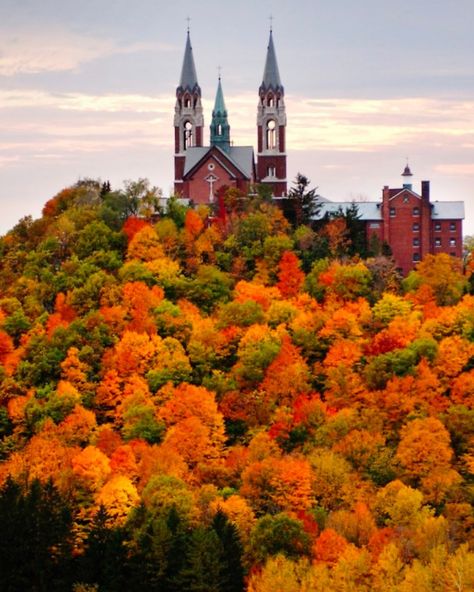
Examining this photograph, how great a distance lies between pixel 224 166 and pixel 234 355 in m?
22.4

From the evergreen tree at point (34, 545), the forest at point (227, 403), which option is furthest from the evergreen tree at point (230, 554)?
the evergreen tree at point (34, 545)

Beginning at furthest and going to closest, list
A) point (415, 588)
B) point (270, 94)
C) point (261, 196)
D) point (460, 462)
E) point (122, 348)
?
1. point (270, 94)
2. point (261, 196)
3. point (122, 348)
4. point (460, 462)
5. point (415, 588)

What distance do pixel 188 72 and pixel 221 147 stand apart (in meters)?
8.83

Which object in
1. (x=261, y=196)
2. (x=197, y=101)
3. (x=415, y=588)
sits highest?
(x=197, y=101)

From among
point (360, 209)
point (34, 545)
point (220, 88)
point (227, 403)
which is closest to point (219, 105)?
point (220, 88)

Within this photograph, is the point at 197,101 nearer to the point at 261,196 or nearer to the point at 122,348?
the point at 261,196

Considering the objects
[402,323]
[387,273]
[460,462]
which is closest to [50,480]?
[460,462]

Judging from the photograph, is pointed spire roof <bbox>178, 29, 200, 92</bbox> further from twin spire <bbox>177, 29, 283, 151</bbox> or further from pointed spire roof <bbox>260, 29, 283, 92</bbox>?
pointed spire roof <bbox>260, 29, 283, 92</bbox>

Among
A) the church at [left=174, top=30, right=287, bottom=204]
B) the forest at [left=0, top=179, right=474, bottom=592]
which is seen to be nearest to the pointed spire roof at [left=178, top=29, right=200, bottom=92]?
the church at [left=174, top=30, right=287, bottom=204]

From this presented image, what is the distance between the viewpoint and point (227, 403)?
3282 inches

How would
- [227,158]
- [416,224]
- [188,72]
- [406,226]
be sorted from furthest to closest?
[188,72], [227,158], [416,224], [406,226]

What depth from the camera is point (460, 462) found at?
76.4m

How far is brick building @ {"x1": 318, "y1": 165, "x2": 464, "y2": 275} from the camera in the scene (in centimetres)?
10294

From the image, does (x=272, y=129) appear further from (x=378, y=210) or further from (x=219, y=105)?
(x=378, y=210)
